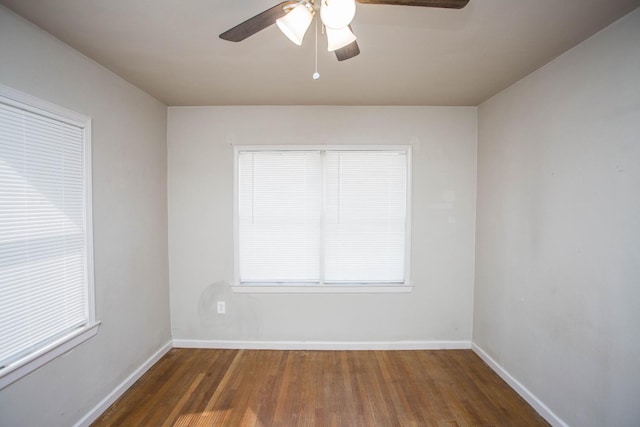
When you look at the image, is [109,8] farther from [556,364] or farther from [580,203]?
[556,364]

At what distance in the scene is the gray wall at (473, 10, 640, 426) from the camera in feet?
4.66

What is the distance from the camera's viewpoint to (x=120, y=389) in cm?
209

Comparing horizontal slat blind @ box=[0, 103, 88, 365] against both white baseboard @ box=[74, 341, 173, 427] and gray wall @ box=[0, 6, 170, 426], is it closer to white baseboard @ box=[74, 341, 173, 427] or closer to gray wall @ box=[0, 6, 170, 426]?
gray wall @ box=[0, 6, 170, 426]

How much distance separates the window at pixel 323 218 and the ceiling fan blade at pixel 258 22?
1.49m

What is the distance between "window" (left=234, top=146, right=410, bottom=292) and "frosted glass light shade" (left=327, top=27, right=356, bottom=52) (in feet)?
4.69

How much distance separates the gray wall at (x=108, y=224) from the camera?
146 centimetres

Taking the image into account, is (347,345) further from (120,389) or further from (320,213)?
(120,389)

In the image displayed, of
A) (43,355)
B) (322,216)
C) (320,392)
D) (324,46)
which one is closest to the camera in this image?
(43,355)

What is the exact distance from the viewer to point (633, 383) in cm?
139

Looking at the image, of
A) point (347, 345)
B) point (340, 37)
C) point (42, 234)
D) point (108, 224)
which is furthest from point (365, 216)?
point (42, 234)

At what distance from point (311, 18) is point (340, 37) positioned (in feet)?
0.51

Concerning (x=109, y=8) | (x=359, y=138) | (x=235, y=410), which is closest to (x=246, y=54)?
(x=109, y=8)

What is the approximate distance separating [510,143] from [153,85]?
10.2 ft

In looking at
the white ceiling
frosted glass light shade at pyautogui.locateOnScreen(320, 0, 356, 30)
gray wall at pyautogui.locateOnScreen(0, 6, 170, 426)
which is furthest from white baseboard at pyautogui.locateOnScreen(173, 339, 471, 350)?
frosted glass light shade at pyautogui.locateOnScreen(320, 0, 356, 30)
